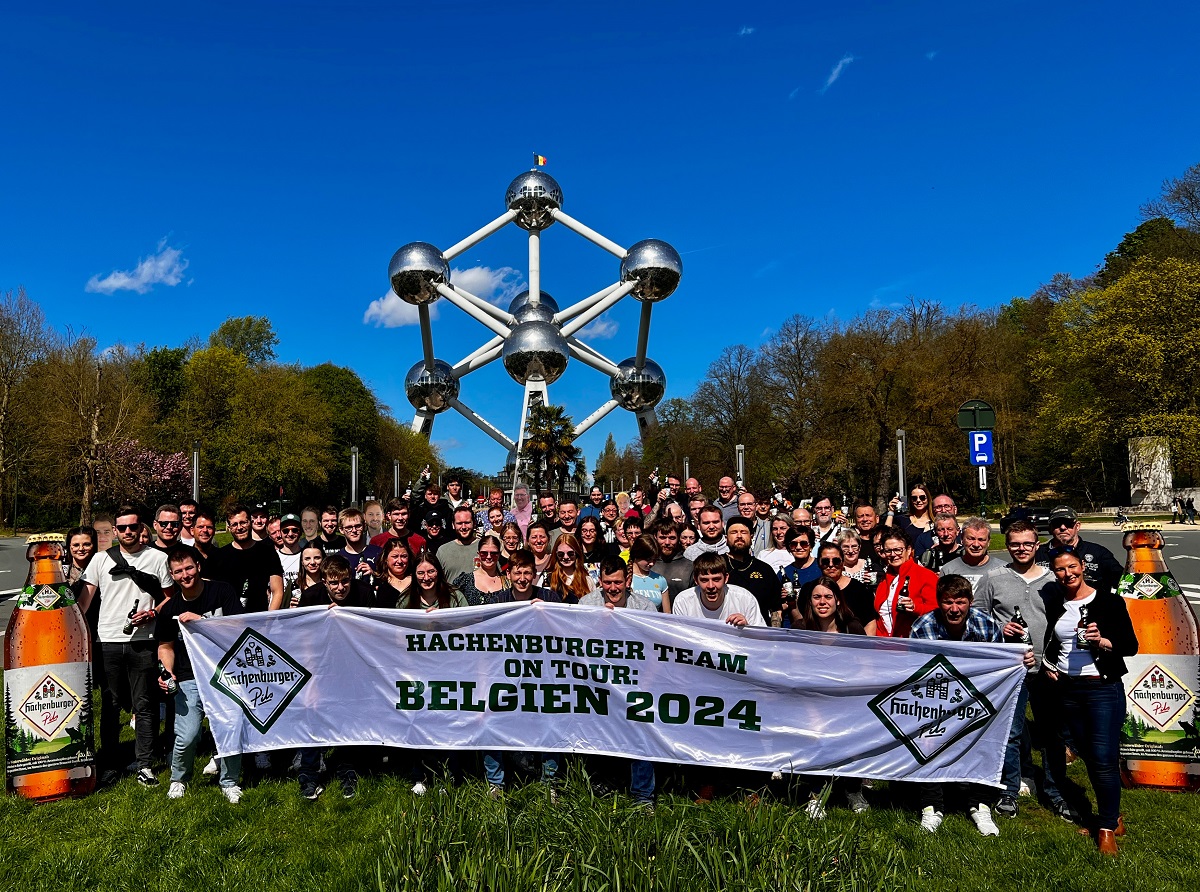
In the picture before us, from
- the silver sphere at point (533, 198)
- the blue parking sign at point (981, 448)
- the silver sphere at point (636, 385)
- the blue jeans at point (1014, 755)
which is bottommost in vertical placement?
the blue jeans at point (1014, 755)

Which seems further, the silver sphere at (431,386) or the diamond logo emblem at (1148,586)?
the silver sphere at (431,386)

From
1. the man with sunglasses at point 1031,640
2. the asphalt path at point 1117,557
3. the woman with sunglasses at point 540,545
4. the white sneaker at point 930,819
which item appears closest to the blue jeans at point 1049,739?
the man with sunglasses at point 1031,640

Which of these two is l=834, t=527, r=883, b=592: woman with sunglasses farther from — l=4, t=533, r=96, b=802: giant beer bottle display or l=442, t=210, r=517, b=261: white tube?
l=442, t=210, r=517, b=261: white tube

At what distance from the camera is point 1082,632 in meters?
4.82

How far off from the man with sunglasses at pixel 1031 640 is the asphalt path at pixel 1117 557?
10.3m

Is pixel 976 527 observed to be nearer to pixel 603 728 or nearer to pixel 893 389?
pixel 603 728

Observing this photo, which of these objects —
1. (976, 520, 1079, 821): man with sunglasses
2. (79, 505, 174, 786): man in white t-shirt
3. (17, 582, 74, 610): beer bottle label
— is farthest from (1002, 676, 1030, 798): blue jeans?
(17, 582, 74, 610): beer bottle label

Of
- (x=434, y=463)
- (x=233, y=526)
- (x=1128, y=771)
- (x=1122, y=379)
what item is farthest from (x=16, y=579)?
(x=434, y=463)

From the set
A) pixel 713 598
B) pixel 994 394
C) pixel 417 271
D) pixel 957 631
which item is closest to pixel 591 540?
pixel 713 598

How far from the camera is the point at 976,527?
6.04m

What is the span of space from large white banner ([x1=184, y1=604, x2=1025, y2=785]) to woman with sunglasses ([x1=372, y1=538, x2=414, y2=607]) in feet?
0.91

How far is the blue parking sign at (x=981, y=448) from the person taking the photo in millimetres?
17297

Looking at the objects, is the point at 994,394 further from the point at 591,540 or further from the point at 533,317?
the point at 591,540

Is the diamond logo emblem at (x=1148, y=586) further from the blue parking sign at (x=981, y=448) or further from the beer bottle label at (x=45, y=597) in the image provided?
the blue parking sign at (x=981, y=448)
